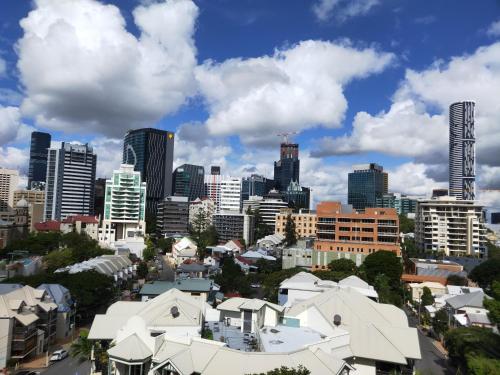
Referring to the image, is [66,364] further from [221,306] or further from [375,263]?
[375,263]

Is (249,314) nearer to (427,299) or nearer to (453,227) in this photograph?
(427,299)

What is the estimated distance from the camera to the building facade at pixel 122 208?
5384 inches

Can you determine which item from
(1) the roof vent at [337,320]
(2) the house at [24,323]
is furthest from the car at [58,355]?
(1) the roof vent at [337,320]

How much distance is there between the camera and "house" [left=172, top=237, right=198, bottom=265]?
118m

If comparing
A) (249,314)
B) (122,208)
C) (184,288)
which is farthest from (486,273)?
(122,208)

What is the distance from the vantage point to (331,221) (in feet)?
320

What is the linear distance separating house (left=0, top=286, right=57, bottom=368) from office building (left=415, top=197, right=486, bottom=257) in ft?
407

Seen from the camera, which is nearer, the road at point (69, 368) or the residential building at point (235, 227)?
the road at point (69, 368)

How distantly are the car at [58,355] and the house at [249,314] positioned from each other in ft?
65.0

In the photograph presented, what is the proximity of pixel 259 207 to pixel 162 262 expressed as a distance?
72.8m

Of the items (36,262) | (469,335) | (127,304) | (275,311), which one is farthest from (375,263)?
(36,262)

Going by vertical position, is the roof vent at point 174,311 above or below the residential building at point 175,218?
below

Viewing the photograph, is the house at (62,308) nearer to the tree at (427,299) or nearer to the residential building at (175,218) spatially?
the tree at (427,299)

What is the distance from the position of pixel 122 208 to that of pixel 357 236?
7995cm
